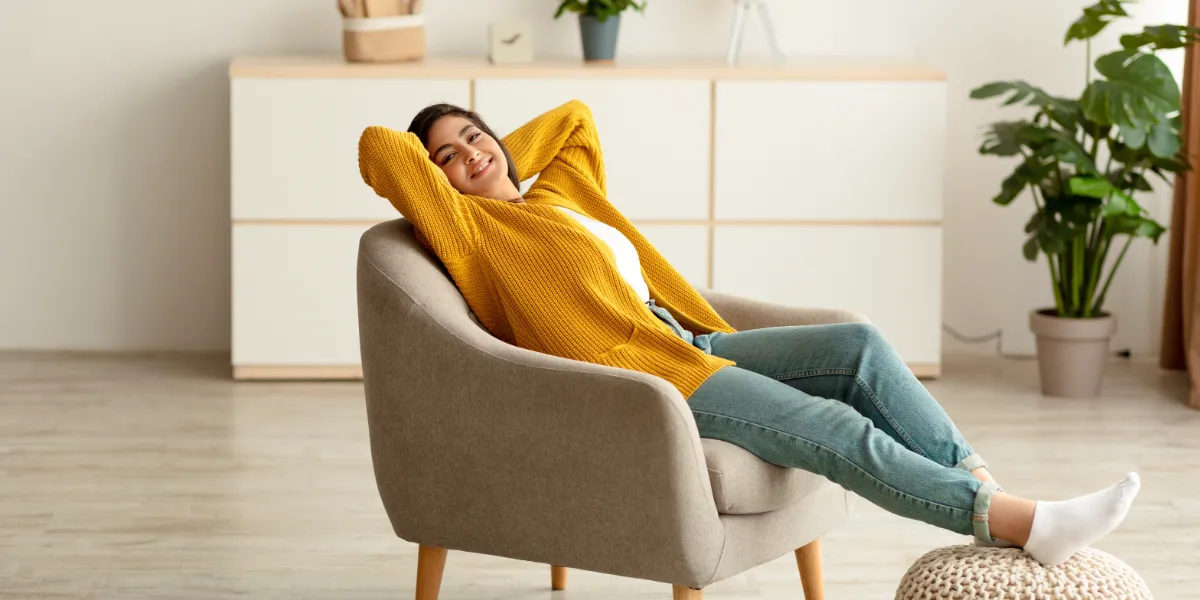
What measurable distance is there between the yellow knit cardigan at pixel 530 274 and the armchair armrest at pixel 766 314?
0.35 metres

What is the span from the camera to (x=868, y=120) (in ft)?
13.5

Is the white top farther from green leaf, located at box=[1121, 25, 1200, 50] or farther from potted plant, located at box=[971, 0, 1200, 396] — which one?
green leaf, located at box=[1121, 25, 1200, 50]

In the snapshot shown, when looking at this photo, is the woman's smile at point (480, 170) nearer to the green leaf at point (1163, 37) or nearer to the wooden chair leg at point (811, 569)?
the wooden chair leg at point (811, 569)

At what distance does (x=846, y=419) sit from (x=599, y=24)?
2406 millimetres

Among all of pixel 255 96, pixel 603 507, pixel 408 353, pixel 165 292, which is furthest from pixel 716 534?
pixel 165 292

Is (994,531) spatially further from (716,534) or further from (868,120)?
(868,120)

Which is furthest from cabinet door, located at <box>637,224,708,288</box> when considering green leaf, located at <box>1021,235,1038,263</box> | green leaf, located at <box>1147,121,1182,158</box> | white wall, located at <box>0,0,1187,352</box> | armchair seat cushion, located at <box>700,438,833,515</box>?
armchair seat cushion, located at <box>700,438,833,515</box>

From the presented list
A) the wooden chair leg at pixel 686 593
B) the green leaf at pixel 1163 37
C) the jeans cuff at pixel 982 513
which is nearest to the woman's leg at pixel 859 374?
the jeans cuff at pixel 982 513

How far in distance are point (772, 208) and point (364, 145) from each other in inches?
83.0

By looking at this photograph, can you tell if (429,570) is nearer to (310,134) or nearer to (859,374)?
(859,374)

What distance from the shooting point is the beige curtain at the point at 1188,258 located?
403 cm

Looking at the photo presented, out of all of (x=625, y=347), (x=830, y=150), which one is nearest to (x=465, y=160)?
(x=625, y=347)

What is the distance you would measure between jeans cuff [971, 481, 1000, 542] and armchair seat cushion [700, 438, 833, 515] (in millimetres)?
299

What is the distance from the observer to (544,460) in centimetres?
200
